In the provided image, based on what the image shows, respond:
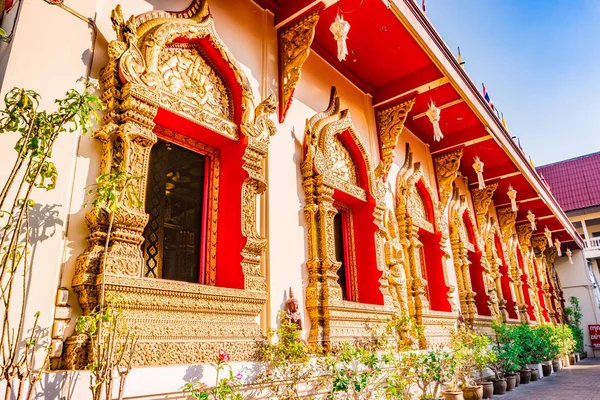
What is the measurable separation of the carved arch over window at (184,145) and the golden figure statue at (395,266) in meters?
2.35

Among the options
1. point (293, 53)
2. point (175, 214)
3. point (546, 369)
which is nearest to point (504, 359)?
point (546, 369)

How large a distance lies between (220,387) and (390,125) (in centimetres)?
470

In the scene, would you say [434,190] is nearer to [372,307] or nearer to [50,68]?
[372,307]

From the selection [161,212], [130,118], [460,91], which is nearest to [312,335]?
[161,212]

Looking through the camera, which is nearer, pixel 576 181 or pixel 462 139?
pixel 462 139

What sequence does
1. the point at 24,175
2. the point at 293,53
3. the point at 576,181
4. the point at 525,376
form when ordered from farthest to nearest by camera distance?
the point at 576,181
the point at 525,376
the point at 293,53
the point at 24,175

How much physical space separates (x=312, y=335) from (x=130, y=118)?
2568 mm

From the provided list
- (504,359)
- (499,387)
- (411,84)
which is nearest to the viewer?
(411,84)

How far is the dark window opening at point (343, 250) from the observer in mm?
5238

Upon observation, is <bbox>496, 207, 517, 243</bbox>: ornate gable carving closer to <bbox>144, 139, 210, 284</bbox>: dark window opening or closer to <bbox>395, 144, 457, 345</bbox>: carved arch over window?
<bbox>395, 144, 457, 345</bbox>: carved arch over window

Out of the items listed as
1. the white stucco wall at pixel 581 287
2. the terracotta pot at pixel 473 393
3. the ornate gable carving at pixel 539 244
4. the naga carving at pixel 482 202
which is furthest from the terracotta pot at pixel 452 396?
the white stucco wall at pixel 581 287

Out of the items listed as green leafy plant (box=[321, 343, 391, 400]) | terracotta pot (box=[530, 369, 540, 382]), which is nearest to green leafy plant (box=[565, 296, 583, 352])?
terracotta pot (box=[530, 369, 540, 382])

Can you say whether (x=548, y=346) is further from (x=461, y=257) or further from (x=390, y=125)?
(x=390, y=125)

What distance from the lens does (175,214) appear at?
12.2 feet
